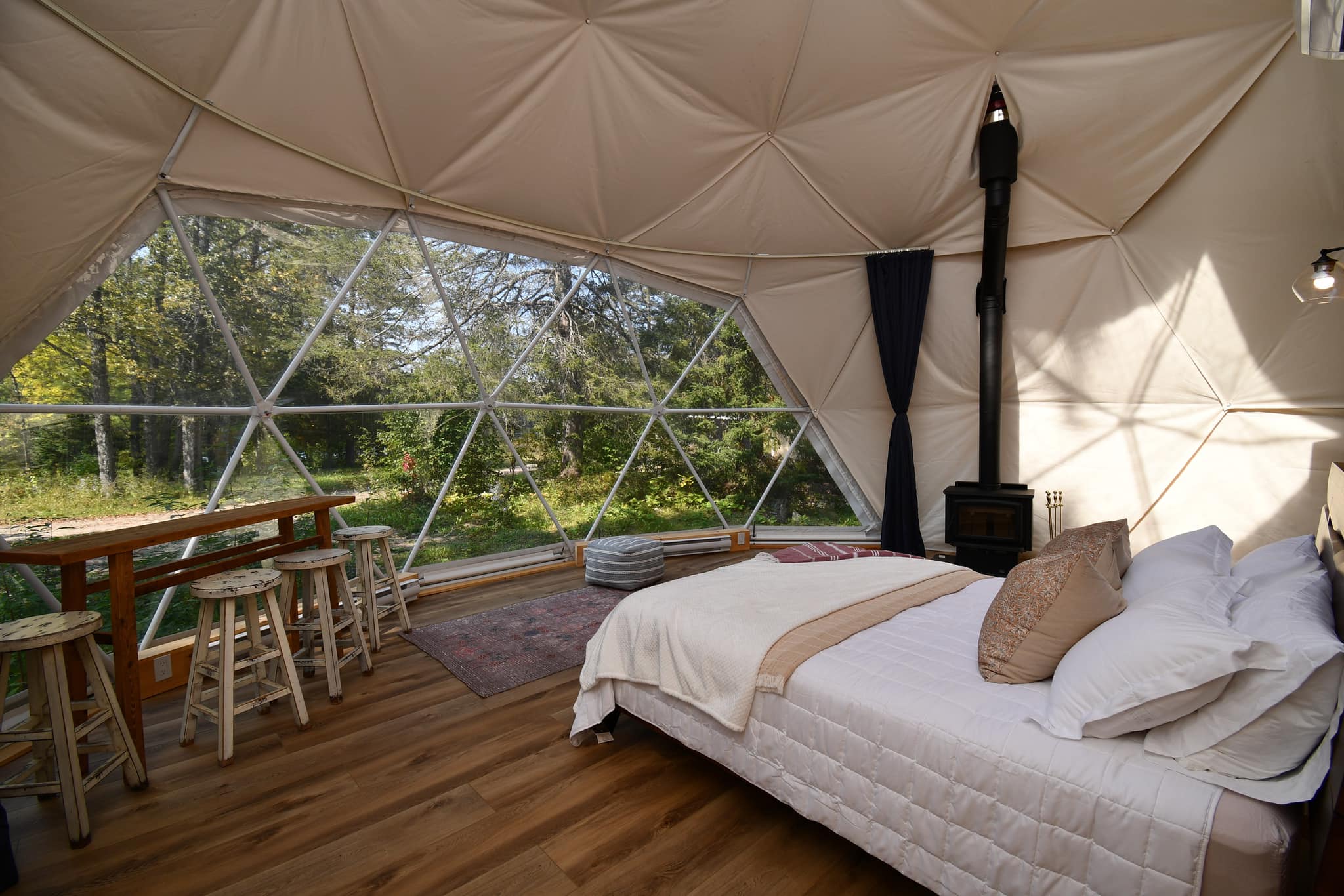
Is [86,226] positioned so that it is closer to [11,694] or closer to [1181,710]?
[11,694]

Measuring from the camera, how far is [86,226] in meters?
2.95

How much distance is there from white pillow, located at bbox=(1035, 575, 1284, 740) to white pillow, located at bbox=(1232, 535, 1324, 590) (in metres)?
0.36

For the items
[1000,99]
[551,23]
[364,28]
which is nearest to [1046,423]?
[1000,99]

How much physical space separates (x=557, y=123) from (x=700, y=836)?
161 inches

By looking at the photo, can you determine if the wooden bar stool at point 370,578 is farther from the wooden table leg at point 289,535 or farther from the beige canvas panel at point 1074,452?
the beige canvas panel at point 1074,452

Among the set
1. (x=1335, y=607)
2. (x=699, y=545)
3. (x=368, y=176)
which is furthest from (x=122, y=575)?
(x=699, y=545)

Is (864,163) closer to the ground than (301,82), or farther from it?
farther from it

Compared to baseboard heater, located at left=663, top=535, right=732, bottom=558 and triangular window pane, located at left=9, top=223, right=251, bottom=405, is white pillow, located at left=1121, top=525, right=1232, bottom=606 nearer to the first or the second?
baseboard heater, located at left=663, top=535, right=732, bottom=558

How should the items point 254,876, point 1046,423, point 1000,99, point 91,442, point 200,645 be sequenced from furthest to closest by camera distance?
1. point 1046,423
2. point 1000,99
3. point 91,442
4. point 200,645
5. point 254,876

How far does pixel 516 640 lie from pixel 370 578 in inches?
37.3

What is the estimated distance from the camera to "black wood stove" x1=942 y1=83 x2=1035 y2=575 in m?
5.09

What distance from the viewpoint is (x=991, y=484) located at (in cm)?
532

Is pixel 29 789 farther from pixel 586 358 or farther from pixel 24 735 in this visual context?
pixel 586 358

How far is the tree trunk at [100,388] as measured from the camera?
327 centimetres
